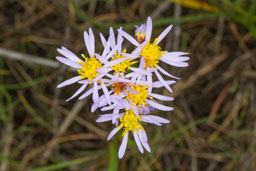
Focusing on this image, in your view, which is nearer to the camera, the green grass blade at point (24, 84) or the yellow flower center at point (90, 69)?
the yellow flower center at point (90, 69)

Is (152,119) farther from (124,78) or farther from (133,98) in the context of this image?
(124,78)

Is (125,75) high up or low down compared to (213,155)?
up

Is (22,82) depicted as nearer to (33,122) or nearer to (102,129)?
(33,122)

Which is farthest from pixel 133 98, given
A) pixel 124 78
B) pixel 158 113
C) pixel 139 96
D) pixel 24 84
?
pixel 24 84

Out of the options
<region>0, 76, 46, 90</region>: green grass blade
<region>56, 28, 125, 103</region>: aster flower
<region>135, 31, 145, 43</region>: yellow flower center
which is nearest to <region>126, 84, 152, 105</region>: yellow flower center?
<region>56, 28, 125, 103</region>: aster flower

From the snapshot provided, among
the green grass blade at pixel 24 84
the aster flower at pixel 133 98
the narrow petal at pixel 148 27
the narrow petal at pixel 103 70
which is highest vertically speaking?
the narrow petal at pixel 148 27

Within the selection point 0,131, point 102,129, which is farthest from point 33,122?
point 102,129

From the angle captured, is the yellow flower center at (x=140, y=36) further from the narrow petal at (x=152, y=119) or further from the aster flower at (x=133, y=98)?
the narrow petal at (x=152, y=119)

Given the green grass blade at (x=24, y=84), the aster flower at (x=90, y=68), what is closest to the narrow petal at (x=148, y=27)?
the aster flower at (x=90, y=68)
